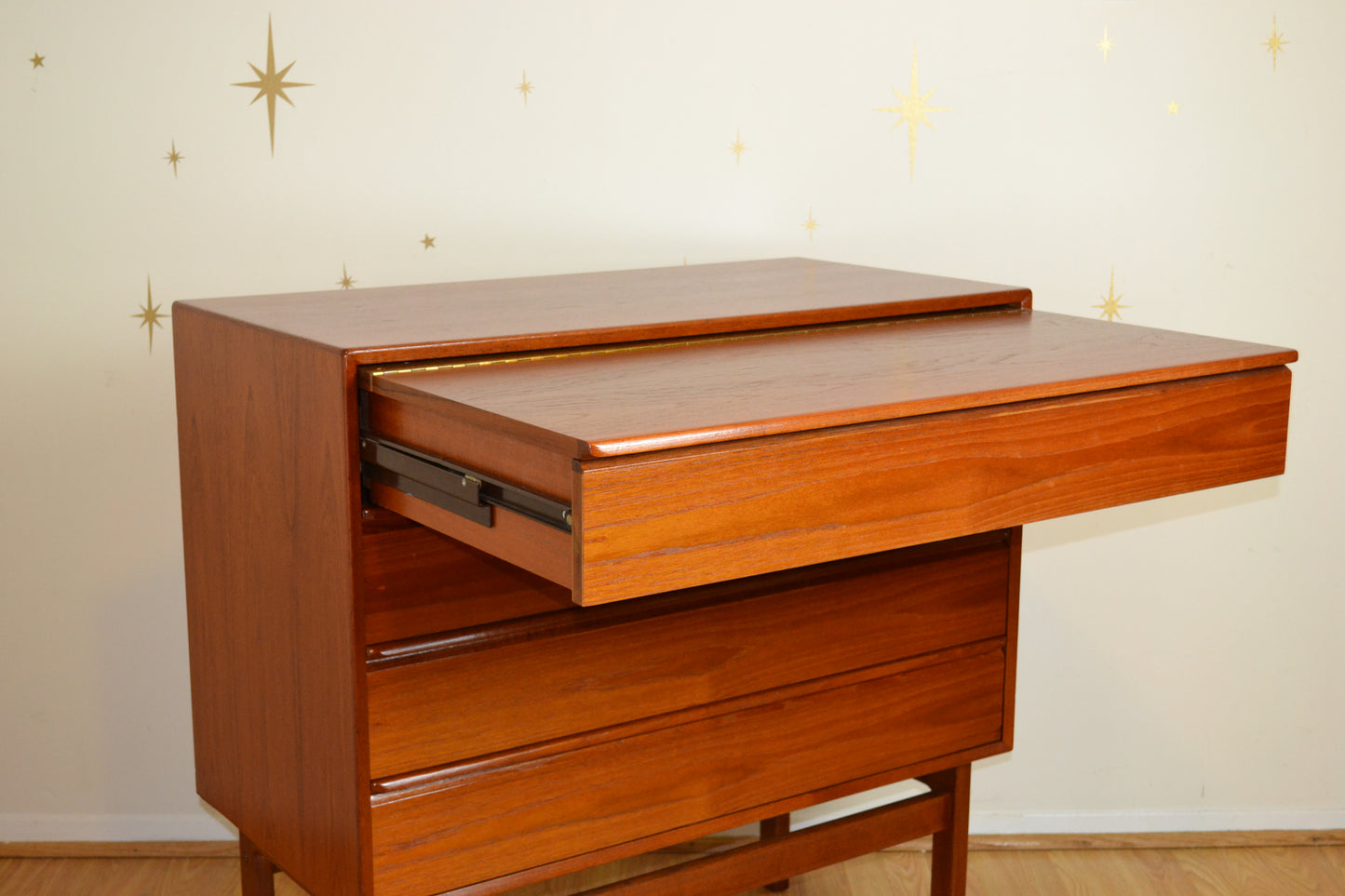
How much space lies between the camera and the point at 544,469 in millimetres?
962

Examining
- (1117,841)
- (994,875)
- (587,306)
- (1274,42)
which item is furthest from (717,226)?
(1117,841)

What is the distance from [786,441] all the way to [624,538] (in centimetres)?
15

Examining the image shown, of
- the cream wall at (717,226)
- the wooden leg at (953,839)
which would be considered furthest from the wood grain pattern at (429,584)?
the cream wall at (717,226)

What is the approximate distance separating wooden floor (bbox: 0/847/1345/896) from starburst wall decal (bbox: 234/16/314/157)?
44.9 inches

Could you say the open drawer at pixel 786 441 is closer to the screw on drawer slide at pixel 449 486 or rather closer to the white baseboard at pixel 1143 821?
the screw on drawer slide at pixel 449 486

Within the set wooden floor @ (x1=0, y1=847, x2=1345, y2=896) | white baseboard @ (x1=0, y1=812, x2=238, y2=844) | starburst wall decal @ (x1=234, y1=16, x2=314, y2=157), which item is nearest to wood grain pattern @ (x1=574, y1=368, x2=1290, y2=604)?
wooden floor @ (x1=0, y1=847, x2=1345, y2=896)

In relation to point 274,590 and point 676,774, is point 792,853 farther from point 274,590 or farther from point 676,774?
point 274,590

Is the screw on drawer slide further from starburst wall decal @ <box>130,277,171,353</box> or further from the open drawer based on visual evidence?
starburst wall decal @ <box>130,277,171,353</box>

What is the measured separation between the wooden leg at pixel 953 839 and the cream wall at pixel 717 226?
1.52 ft

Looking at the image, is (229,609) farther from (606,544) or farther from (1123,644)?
(1123,644)

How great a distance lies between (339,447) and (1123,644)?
1556 mm

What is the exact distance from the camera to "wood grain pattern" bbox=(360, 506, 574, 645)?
1.24 metres

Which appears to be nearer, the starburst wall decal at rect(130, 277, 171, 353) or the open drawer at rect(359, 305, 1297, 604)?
the open drawer at rect(359, 305, 1297, 604)

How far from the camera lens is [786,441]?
3.26ft
